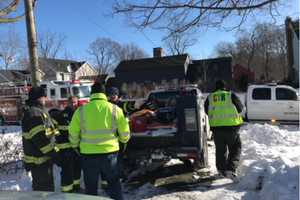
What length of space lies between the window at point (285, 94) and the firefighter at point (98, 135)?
13.8 metres

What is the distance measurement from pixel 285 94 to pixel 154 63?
3893cm

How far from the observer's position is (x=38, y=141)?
5.61 m

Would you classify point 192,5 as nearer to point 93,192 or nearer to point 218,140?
point 218,140

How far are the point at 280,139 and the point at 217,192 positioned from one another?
6.23 metres

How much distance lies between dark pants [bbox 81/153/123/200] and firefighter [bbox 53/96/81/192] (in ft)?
3.53

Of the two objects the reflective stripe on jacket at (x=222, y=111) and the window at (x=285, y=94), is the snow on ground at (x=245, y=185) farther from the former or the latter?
the window at (x=285, y=94)

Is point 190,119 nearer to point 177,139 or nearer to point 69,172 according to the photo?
point 177,139

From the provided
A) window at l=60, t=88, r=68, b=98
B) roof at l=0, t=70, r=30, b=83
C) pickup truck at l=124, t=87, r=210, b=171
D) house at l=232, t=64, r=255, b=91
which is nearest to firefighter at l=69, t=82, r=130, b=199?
pickup truck at l=124, t=87, r=210, b=171

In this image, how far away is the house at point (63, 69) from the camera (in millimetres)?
67188

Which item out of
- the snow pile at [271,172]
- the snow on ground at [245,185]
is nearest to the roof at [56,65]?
the snow pile at [271,172]


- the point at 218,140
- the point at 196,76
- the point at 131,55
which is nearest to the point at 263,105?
the point at 218,140

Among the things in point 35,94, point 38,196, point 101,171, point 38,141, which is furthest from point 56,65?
point 38,196

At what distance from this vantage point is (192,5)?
301 inches

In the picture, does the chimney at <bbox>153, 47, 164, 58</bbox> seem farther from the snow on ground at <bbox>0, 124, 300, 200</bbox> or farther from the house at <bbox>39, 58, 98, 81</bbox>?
the snow on ground at <bbox>0, 124, 300, 200</bbox>
